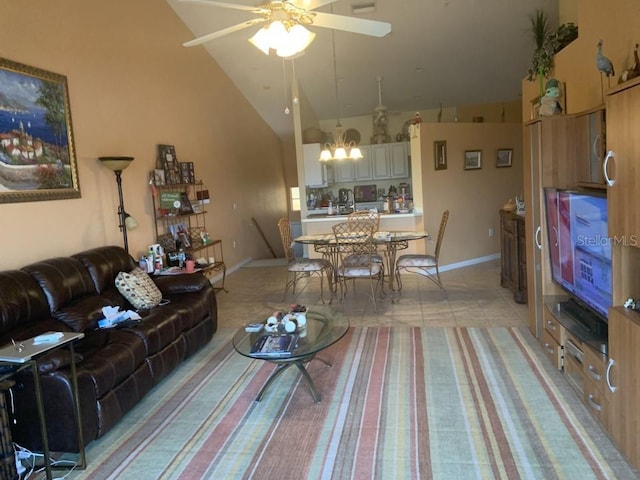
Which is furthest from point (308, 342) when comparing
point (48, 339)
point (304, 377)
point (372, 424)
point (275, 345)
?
point (48, 339)

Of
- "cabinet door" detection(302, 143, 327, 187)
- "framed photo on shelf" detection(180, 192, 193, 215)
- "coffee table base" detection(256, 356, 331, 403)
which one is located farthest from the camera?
"cabinet door" detection(302, 143, 327, 187)

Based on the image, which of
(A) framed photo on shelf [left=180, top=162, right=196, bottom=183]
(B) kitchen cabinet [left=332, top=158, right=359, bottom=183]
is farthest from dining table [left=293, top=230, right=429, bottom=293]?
(B) kitchen cabinet [left=332, top=158, right=359, bottom=183]

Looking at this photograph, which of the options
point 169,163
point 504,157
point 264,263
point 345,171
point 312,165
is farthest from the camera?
point 345,171

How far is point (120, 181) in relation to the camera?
176 inches

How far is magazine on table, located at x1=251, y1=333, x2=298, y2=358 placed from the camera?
2.73 meters

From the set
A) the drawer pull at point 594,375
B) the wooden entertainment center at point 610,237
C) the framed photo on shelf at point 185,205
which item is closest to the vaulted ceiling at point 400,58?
the framed photo on shelf at point 185,205

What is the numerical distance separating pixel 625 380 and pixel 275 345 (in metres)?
1.83

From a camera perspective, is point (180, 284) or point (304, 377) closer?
point (304, 377)

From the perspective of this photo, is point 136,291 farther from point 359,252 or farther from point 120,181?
point 359,252

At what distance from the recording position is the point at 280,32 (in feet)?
9.75

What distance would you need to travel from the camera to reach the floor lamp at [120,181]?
4.21 meters

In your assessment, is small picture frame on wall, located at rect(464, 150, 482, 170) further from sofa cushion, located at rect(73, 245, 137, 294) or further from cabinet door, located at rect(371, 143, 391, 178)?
sofa cushion, located at rect(73, 245, 137, 294)

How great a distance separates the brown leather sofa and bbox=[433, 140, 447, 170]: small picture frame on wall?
3852 millimetres

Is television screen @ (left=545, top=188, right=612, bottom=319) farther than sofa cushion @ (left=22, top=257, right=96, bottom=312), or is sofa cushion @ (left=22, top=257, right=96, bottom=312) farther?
sofa cushion @ (left=22, top=257, right=96, bottom=312)
